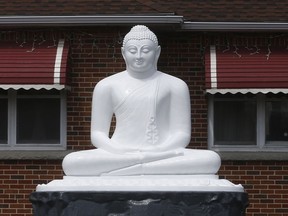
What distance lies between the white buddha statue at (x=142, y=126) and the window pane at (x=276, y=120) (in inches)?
191

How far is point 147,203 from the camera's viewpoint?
9570 millimetres

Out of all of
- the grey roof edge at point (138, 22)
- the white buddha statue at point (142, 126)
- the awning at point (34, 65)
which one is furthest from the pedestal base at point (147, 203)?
the grey roof edge at point (138, 22)

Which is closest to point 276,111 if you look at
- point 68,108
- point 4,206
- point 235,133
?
point 235,133

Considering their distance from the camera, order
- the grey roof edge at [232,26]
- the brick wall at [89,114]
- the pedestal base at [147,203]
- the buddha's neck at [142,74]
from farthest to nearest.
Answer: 1. the brick wall at [89,114]
2. the grey roof edge at [232,26]
3. the buddha's neck at [142,74]
4. the pedestal base at [147,203]

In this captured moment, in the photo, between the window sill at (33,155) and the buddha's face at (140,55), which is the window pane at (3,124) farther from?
the buddha's face at (140,55)

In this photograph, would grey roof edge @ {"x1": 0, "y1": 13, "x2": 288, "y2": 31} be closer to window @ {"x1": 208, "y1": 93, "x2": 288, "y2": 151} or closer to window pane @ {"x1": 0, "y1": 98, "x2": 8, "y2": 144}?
window @ {"x1": 208, "y1": 93, "x2": 288, "y2": 151}

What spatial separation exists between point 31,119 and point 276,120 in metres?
3.66

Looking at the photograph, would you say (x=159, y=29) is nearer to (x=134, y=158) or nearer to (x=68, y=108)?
(x=68, y=108)

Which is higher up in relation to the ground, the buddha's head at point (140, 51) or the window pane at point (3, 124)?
the buddha's head at point (140, 51)

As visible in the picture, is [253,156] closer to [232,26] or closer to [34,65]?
[232,26]

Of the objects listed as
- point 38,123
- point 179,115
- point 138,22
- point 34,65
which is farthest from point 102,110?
point 38,123

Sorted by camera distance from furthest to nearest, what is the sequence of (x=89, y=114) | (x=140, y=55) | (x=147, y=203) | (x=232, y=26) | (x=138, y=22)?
(x=89, y=114)
(x=232, y=26)
(x=138, y=22)
(x=140, y=55)
(x=147, y=203)

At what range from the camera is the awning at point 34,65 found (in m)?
14.0

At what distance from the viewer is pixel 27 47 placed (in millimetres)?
14602
